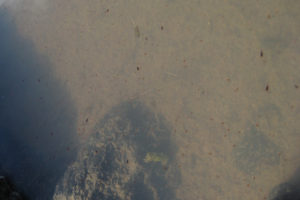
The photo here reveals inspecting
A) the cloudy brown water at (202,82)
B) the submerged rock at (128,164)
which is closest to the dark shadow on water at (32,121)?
the cloudy brown water at (202,82)

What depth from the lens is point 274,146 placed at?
1415 millimetres

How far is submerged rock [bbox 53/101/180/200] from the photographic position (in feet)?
4.74

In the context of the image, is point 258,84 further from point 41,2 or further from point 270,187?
point 41,2

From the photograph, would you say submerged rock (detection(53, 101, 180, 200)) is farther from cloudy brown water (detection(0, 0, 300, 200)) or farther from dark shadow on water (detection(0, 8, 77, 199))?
dark shadow on water (detection(0, 8, 77, 199))

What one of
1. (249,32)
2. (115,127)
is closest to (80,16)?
(115,127)

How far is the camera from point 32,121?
175 cm

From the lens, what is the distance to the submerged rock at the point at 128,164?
144 cm

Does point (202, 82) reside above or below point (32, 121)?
below

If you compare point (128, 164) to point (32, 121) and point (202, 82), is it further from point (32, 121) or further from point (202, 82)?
point (32, 121)

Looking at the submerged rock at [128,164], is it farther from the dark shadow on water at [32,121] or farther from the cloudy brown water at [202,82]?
the dark shadow on water at [32,121]

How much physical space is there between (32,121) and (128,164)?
908 millimetres

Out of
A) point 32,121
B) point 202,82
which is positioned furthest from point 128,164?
point 32,121

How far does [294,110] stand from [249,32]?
0.60m

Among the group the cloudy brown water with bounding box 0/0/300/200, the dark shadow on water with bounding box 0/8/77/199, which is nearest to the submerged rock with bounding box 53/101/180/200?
the cloudy brown water with bounding box 0/0/300/200
